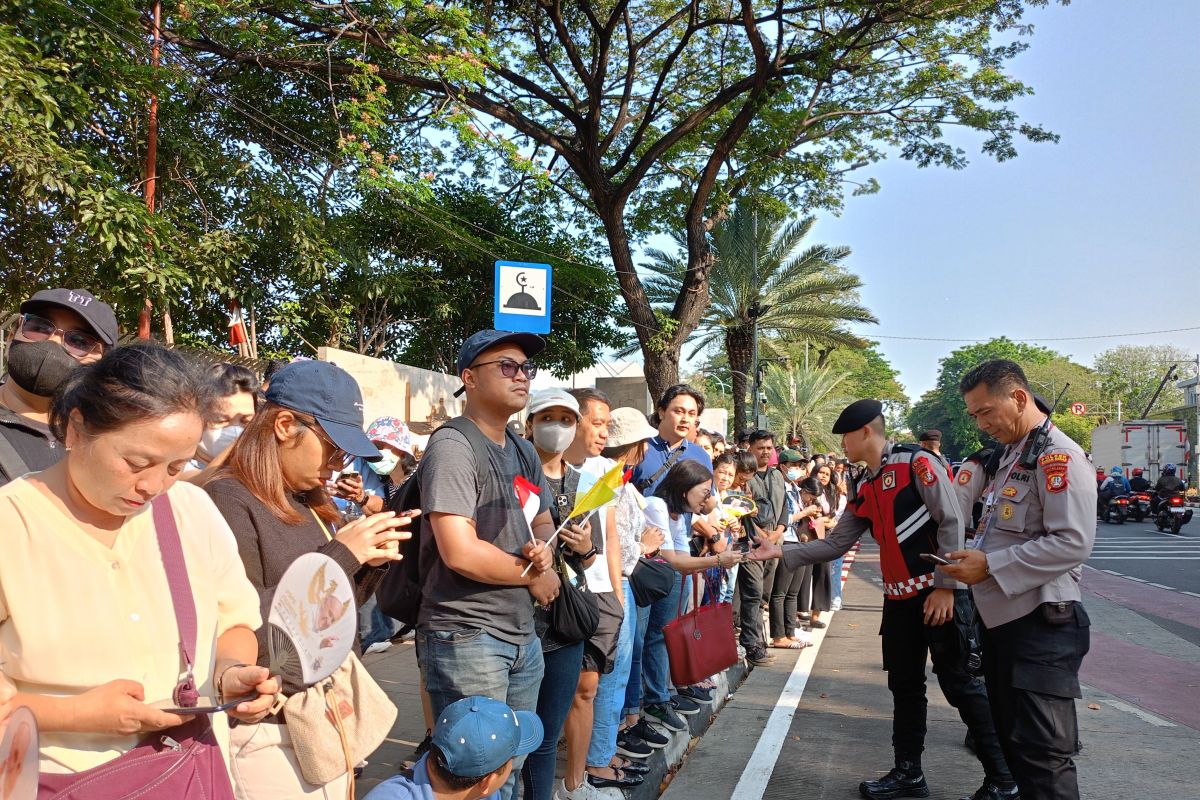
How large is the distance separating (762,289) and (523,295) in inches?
807

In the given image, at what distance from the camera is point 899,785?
4.67 m

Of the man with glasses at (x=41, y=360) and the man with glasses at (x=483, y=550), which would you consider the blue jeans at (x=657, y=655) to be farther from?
the man with glasses at (x=41, y=360)

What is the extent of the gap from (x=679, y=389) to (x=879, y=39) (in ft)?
41.9

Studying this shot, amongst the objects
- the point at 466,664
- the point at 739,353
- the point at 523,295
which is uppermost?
the point at 739,353

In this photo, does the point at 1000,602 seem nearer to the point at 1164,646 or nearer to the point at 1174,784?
the point at 1174,784

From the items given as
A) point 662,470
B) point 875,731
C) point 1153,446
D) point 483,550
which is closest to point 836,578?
point 875,731

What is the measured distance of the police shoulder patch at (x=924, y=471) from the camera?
4.71 meters

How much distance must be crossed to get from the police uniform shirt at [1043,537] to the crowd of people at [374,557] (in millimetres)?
45

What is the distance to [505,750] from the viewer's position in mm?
2592

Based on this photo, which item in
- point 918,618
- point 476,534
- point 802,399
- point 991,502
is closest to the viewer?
point 476,534

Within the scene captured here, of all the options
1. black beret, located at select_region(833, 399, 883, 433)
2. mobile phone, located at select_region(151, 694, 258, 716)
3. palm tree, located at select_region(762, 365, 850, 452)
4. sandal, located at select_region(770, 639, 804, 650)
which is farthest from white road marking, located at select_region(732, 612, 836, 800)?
palm tree, located at select_region(762, 365, 850, 452)

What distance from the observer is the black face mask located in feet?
10.3

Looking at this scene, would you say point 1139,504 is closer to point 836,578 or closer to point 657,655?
point 836,578

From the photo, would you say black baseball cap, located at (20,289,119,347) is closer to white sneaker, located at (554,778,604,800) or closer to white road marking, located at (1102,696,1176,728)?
white sneaker, located at (554,778,604,800)
